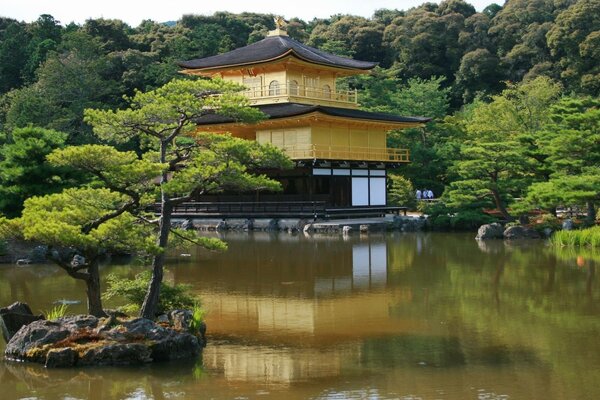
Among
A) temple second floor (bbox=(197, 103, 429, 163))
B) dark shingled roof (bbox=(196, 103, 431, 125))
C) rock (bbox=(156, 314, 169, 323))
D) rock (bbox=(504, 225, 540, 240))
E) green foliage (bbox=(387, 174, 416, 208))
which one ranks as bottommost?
rock (bbox=(156, 314, 169, 323))

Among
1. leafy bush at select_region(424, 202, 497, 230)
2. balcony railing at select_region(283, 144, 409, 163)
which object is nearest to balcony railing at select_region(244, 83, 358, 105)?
balcony railing at select_region(283, 144, 409, 163)

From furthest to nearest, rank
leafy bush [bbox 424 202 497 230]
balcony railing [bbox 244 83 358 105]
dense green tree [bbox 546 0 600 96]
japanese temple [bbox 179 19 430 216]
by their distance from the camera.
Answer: dense green tree [bbox 546 0 600 96], balcony railing [bbox 244 83 358 105], japanese temple [bbox 179 19 430 216], leafy bush [bbox 424 202 497 230]

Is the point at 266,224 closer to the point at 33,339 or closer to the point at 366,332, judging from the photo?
the point at 366,332

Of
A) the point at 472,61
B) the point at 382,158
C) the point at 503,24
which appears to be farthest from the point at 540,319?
the point at 503,24

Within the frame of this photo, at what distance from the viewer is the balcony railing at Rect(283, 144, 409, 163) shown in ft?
102

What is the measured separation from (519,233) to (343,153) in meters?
9.29

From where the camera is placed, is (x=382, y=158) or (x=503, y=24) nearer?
(x=382, y=158)

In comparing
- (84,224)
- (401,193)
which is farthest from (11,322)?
(401,193)

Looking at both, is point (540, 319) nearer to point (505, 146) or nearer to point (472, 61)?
point (505, 146)

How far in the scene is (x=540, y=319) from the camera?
11.3 meters

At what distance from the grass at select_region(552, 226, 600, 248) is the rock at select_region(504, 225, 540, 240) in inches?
93.3

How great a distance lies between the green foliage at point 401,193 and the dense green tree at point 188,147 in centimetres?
2391

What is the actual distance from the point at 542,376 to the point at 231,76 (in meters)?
28.7

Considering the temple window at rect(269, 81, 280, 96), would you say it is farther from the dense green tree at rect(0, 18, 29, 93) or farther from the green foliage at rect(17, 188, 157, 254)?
the dense green tree at rect(0, 18, 29, 93)
